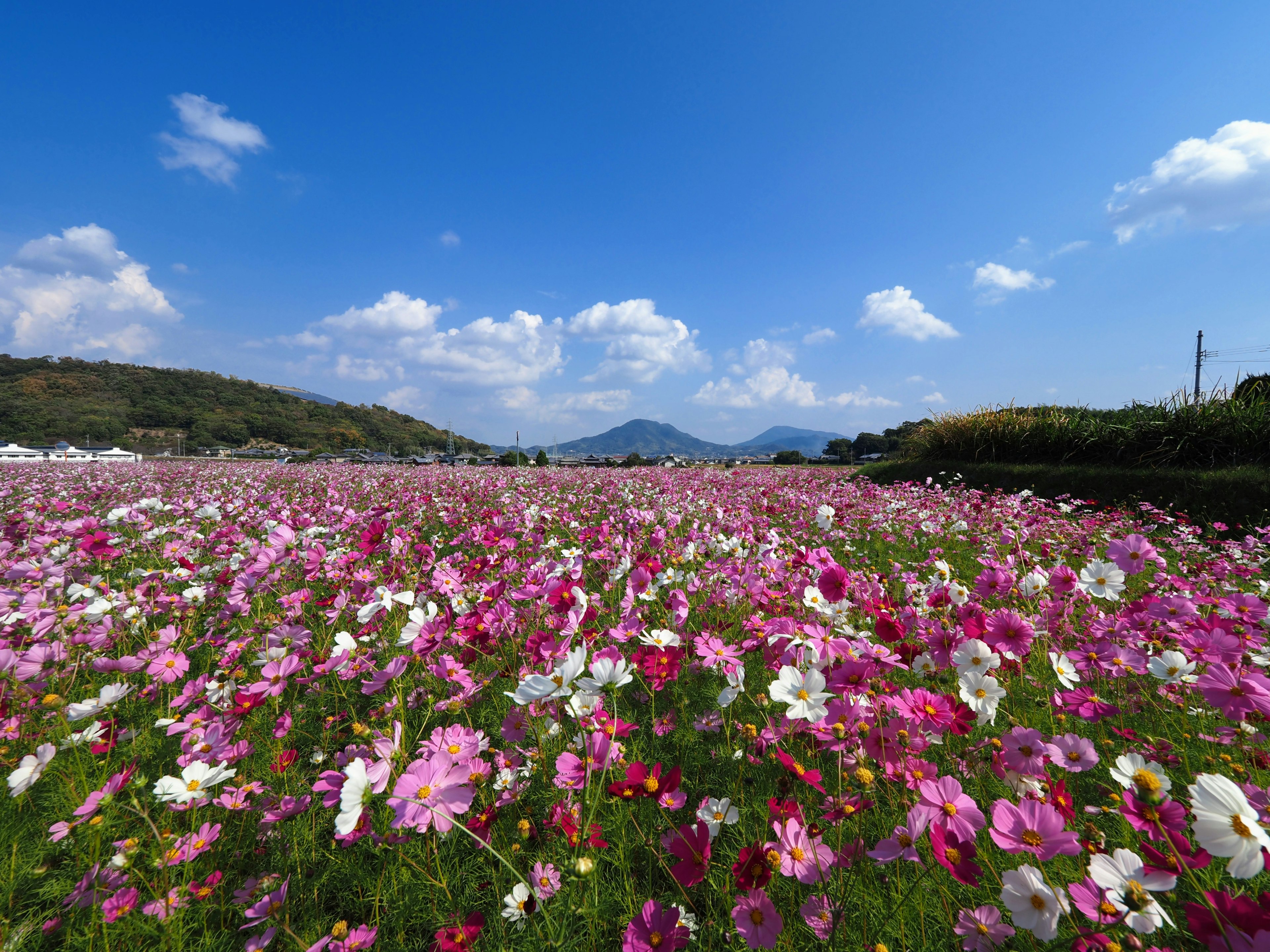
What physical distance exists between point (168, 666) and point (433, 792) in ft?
6.05

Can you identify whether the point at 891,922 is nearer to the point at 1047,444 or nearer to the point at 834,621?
the point at 834,621

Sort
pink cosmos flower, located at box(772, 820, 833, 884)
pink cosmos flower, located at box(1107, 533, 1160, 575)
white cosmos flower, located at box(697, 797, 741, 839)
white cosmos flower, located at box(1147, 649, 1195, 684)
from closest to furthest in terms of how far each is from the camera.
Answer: pink cosmos flower, located at box(772, 820, 833, 884) → white cosmos flower, located at box(697, 797, 741, 839) → white cosmos flower, located at box(1147, 649, 1195, 684) → pink cosmos flower, located at box(1107, 533, 1160, 575)

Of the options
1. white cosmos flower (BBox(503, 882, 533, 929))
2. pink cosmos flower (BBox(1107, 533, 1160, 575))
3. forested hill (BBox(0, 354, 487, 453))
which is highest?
forested hill (BBox(0, 354, 487, 453))

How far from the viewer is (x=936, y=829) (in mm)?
999

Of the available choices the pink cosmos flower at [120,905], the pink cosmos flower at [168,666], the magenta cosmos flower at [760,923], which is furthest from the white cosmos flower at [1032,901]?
the pink cosmos flower at [168,666]

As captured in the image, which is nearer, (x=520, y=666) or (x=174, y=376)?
(x=520, y=666)

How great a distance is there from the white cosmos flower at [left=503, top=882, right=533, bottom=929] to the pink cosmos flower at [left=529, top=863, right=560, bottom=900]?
0.06 m

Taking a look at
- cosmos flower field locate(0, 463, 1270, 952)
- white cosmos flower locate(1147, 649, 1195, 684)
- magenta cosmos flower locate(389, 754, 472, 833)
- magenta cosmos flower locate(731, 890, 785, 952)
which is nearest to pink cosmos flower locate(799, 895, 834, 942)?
cosmos flower field locate(0, 463, 1270, 952)

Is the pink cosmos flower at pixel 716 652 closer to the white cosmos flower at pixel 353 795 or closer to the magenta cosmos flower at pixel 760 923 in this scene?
the magenta cosmos flower at pixel 760 923

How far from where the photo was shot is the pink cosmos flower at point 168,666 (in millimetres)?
2008

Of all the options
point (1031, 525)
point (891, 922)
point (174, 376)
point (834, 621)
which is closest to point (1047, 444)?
point (1031, 525)

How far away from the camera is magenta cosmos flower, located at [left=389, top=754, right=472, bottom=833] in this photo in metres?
1.03

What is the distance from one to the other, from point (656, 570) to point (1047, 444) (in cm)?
1057

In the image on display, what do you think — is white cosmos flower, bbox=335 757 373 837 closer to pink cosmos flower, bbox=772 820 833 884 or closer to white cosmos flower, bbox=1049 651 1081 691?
pink cosmos flower, bbox=772 820 833 884
